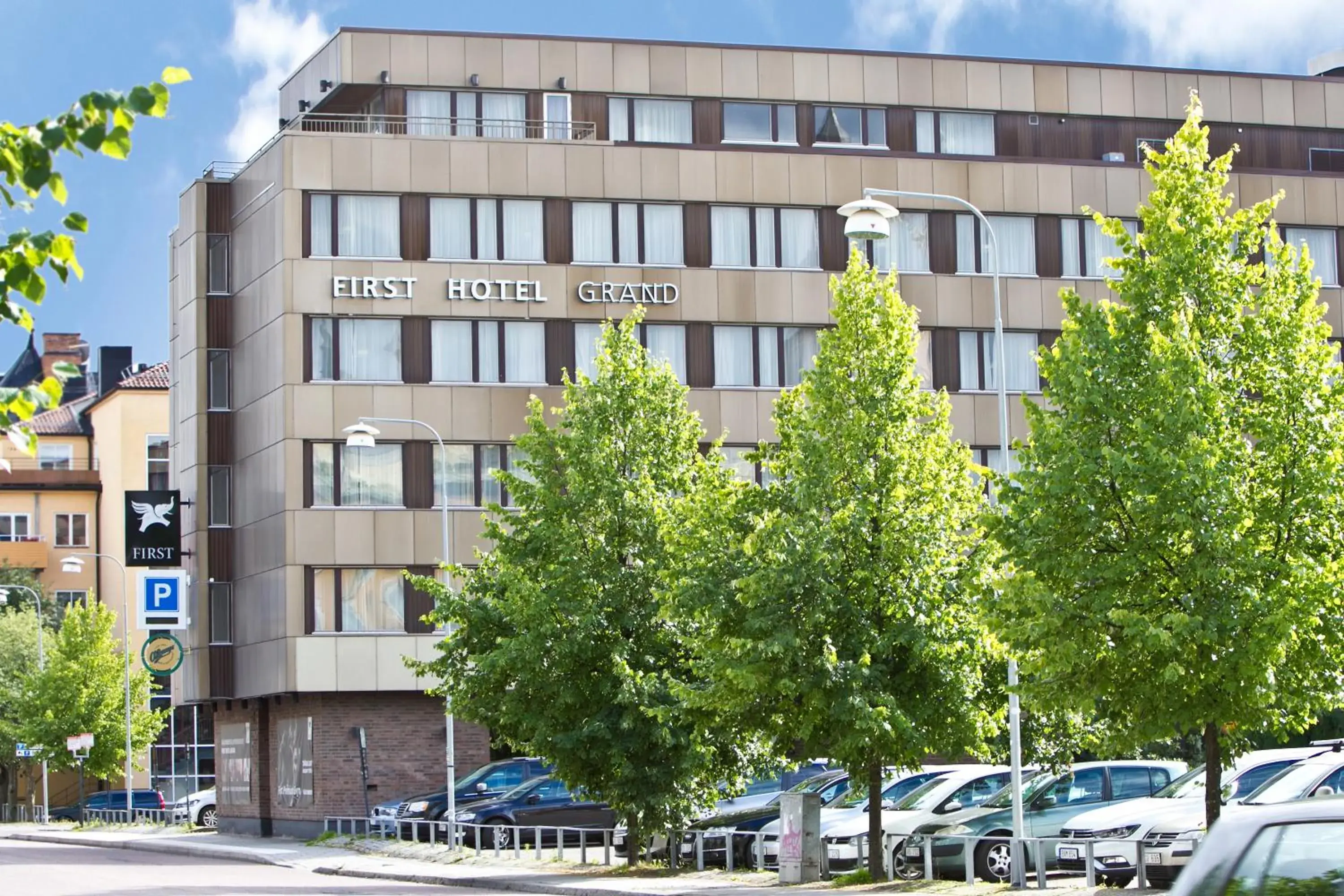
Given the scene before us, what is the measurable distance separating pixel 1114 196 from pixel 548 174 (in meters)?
14.4

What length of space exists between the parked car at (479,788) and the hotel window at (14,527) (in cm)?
5963

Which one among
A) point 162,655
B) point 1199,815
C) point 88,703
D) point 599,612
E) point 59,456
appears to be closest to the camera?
point 1199,815

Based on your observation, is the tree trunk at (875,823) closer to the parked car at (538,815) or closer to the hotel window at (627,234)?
the parked car at (538,815)

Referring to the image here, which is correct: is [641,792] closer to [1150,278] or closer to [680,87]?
[1150,278]

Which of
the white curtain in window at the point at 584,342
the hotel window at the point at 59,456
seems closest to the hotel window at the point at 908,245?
the white curtain in window at the point at 584,342

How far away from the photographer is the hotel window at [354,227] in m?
49.6

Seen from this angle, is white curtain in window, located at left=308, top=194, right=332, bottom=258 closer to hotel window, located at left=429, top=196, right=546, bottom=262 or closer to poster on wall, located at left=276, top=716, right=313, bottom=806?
hotel window, located at left=429, top=196, right=546, bottom=262

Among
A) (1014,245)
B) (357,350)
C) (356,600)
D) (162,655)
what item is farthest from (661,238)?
(162,655)

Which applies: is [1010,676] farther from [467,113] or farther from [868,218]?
[467,113]

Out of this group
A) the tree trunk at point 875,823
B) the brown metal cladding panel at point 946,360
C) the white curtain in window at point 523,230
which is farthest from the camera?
the brown metal cladding panel at point 946,360

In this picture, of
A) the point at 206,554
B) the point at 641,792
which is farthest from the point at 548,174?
the point at 641,792

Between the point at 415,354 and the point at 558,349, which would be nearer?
the point at 415,354

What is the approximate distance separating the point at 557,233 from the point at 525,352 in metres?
2.97

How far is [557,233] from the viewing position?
Result: 166 feet
